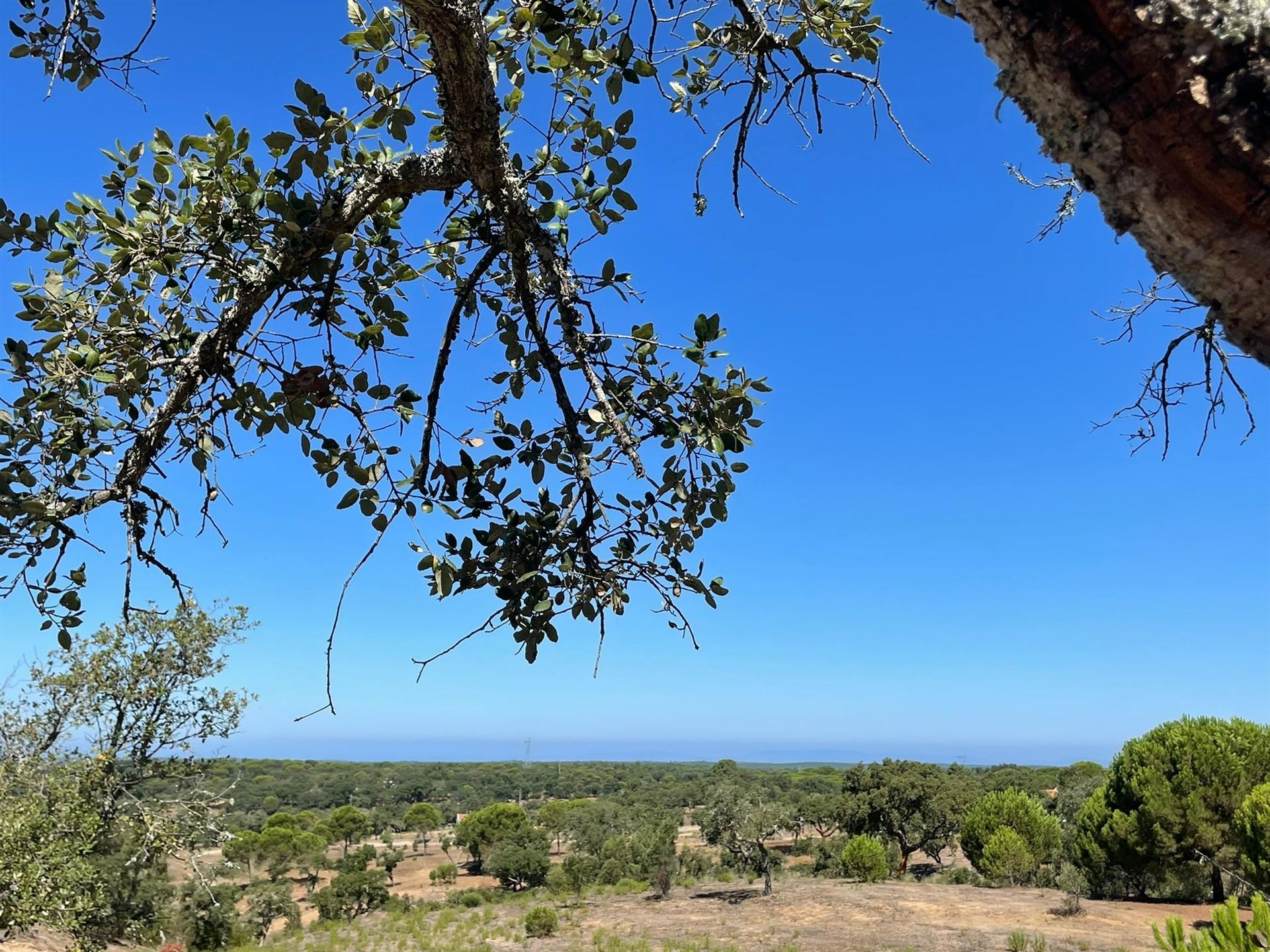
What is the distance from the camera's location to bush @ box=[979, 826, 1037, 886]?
90.0 ft

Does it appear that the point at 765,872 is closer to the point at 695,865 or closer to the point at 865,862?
the point at 865,862

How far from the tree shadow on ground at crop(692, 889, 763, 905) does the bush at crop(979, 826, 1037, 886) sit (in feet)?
28.8

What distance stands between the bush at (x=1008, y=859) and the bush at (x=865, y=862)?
13.1 ft

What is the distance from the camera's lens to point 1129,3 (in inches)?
33.1

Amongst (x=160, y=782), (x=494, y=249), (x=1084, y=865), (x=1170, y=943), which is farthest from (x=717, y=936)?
(x=494, y=249)

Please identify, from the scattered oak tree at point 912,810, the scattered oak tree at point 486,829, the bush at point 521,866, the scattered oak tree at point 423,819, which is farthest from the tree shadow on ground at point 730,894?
the scattered oak tree at point 423,819

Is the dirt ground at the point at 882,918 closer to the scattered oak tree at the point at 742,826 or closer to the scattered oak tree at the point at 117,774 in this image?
the scattered oak tree at the point at 742,826

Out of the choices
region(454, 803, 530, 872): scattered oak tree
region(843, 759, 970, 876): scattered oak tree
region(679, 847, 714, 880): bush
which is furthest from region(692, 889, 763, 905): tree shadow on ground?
region(454, 803, 530, 872): scattered oak tree

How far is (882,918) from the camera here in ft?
68.6

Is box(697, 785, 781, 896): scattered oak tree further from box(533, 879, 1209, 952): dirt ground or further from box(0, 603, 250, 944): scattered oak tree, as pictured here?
box(0, 603, 250, 944): scattered oak tree

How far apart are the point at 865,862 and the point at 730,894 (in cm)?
677

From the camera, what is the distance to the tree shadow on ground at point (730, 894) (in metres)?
25.9

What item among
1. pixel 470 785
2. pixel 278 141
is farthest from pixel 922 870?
pixel 470 785

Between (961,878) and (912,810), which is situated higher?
(912,810)
